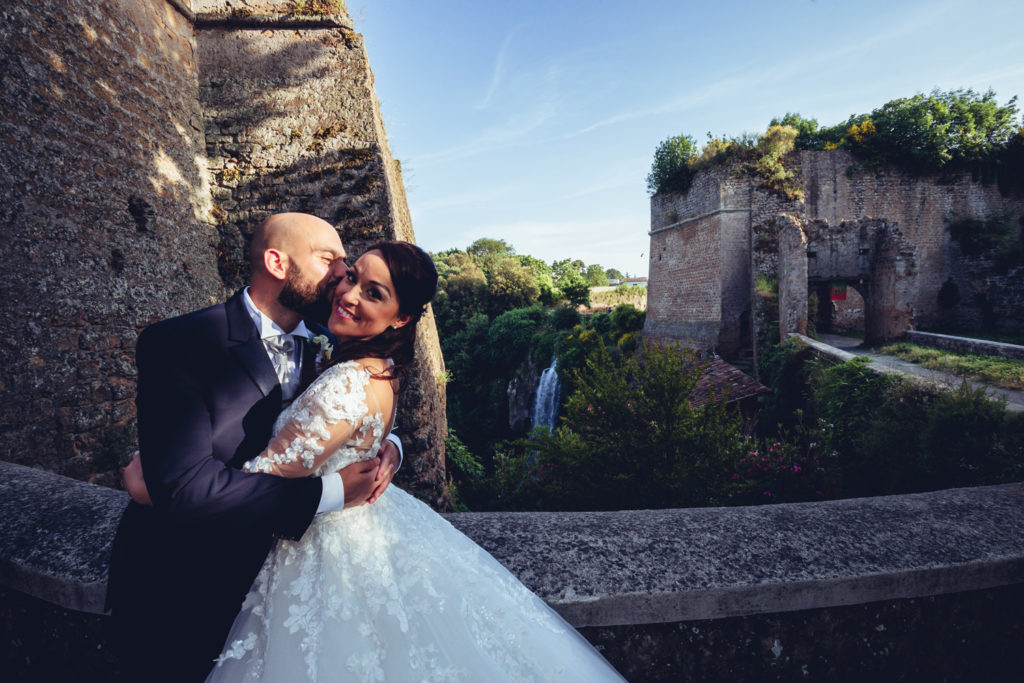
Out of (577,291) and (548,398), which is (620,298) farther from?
(548,398)

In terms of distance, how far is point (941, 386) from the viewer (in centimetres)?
549

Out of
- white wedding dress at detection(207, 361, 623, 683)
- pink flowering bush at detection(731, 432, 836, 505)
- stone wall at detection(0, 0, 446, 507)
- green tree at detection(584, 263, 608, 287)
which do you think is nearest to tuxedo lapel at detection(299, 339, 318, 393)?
white wedding dress at detection(207, 361, 623, 683)

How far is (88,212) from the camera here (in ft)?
11.9

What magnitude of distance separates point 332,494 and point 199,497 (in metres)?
0.30

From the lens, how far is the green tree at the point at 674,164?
61.9 feet

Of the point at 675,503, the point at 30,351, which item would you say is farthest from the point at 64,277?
the point at 675,503

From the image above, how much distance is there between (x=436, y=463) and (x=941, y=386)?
239 inches

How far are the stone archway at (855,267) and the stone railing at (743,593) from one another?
13.1m

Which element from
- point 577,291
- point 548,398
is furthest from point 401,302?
point 577,291

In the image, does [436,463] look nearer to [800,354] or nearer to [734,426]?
[734,426]

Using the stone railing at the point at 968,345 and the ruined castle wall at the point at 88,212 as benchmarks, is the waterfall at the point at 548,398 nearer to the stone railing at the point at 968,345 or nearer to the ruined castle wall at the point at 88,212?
the stone railing at the point at 968,345

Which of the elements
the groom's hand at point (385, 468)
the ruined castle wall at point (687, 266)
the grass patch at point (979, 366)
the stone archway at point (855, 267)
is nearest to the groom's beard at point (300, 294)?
the groom's hand at point (385, 468)

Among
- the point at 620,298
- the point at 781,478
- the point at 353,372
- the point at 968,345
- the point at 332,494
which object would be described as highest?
the point at 620,298

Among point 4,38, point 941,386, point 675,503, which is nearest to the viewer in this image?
point 4,38
